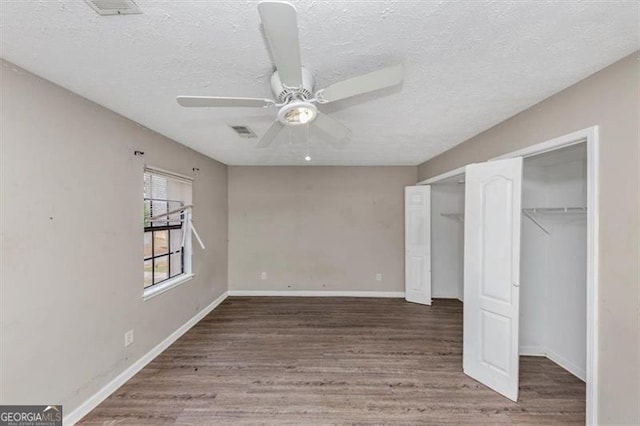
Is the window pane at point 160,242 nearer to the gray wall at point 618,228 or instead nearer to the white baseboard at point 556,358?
the gray wall at point 618,228

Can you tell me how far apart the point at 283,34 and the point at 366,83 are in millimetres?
500

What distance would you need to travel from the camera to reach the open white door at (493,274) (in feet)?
6.95

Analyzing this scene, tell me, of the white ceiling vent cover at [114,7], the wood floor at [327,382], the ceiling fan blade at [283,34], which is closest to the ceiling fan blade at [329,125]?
the ceiling fan blade at [283,34]

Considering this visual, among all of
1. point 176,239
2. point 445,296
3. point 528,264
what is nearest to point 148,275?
point 176,239

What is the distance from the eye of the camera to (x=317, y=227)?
482cm

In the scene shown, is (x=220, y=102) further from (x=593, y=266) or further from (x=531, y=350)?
(x=531, y=350)

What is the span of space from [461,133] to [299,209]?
2926 millimetres

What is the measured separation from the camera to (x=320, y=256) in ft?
15.8

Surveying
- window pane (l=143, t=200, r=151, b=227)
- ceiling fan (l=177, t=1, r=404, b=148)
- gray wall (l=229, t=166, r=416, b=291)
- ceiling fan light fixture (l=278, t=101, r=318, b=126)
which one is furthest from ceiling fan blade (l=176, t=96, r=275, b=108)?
gray wall (l=229, t=166, r=416, b=291)

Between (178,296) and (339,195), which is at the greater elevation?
(339,195)

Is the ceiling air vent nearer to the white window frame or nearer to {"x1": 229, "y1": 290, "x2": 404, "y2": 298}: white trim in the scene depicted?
the white window frame

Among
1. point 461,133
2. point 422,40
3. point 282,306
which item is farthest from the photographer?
point 282,306

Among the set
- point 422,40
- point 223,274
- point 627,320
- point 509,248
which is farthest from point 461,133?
point 223,274

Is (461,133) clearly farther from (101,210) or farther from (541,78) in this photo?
(101,210)
